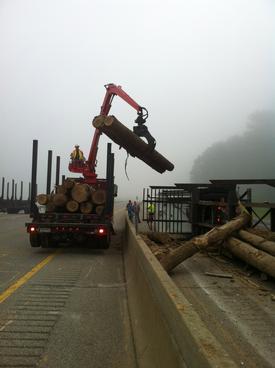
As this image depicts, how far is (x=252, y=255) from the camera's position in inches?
376

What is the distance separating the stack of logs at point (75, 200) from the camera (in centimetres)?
1614

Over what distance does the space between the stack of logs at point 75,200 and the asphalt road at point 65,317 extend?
3.71 metres

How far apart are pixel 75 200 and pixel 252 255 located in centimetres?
804

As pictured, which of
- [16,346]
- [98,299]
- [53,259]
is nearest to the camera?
[16,346]

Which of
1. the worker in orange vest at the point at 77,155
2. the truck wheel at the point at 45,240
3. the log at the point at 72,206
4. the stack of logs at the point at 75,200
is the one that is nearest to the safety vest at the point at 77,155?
the worker in orange vest at the point at 77,155

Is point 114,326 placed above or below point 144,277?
below

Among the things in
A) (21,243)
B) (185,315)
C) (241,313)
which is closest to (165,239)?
(21,243)

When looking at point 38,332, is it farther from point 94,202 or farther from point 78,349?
point 94,202

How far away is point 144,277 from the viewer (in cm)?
676

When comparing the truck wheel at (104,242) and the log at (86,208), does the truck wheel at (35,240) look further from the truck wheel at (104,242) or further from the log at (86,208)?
the truck wheel at (104,242)

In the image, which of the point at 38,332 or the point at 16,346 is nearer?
the point at 16,346

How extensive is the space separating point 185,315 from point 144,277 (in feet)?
9.72

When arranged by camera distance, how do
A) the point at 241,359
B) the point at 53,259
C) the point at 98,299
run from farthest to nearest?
the point at 53,259, the point at 98,299, the point at 241,359

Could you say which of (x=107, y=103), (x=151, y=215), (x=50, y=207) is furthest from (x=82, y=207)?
(x=107, y=103)
